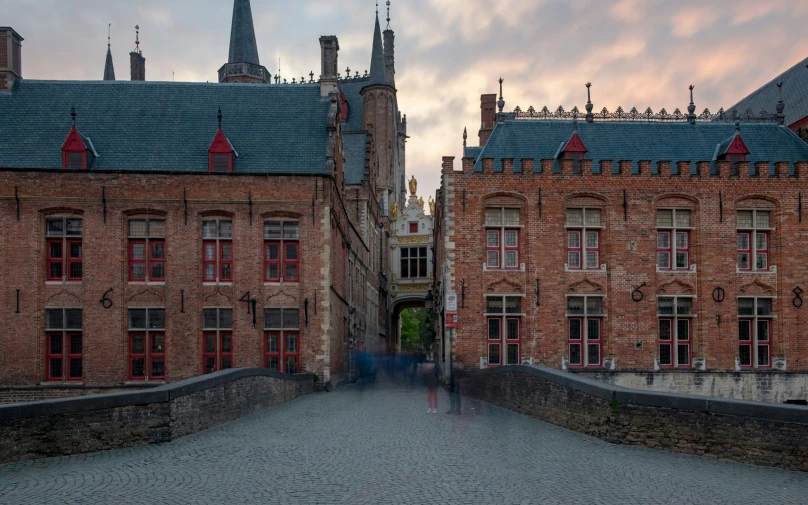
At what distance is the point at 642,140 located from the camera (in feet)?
109

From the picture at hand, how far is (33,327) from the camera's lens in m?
27.5

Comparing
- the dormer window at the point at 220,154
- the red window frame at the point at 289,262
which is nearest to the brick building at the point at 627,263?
the red window frame at the point at 289,262

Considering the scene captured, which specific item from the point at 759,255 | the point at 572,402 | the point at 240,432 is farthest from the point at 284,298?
the point at 759,255

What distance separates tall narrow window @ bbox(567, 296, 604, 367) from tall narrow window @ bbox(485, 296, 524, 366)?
6.18 feet

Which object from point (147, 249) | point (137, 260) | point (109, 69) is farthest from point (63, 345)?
point (109, 69)

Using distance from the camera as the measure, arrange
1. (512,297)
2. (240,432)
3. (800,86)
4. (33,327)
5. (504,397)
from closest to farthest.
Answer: (240,432) < (504,397) < (33,327) < (512,297) < (800,86)

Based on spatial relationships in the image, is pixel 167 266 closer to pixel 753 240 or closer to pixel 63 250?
pixel 63 250

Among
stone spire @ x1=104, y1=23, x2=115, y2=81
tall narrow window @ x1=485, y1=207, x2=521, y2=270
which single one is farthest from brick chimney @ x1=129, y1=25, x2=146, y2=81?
tall narrow window @ x1=485, y1=207, x2=521, y2=270

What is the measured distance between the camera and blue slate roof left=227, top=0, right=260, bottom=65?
5869 centimetres

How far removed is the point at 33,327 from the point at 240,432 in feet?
51.4

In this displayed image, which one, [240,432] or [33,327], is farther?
[33,327]

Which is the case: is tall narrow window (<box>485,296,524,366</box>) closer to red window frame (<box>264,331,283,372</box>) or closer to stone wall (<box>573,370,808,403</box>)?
stone wall (<box>573,370,808,403</box>)

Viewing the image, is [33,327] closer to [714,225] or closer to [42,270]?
[42,270]

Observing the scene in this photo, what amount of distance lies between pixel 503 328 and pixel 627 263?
5130 mm
